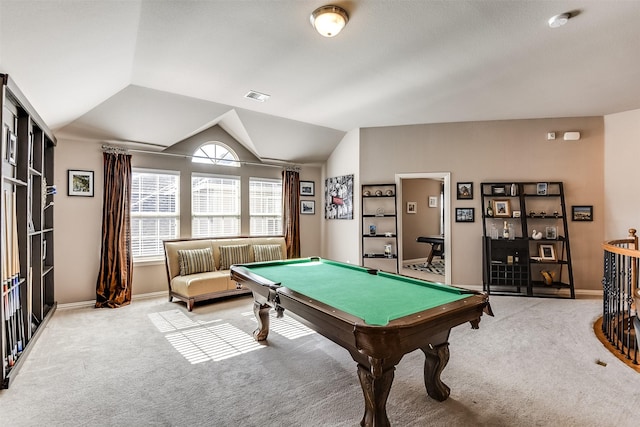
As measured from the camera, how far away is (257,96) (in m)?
4.19

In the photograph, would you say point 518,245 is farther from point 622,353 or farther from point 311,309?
point 311,309

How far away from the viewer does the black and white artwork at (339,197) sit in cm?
587

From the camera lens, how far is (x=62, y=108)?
11.5 feet

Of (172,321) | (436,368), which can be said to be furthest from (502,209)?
(172,321)

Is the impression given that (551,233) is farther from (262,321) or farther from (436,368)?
(262,321)

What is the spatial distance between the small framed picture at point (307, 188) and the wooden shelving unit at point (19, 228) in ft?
13.1

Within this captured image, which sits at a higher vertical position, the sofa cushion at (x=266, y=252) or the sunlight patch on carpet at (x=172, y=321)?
the sofa cushion at (x=266, y=252)

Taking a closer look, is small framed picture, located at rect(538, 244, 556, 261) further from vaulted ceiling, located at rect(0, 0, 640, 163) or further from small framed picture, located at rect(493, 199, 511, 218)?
vaulted ceiling, located at rect(0, 0, 640, 163)

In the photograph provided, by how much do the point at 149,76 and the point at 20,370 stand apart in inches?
120

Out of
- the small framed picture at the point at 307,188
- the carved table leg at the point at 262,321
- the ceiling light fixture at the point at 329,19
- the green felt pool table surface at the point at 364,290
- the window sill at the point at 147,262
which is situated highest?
the ceiling light fixture at the point at 329,19

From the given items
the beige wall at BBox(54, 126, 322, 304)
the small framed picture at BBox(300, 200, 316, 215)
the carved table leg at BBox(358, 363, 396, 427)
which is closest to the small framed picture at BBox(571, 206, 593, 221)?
the small framed picture at BBox(300, 200, 316, 215)

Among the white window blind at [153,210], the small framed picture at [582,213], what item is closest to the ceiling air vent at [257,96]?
the white window blind at [153,210]

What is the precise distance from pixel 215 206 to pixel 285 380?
376 cm

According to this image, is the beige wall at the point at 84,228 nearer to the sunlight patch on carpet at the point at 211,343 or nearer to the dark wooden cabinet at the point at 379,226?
the sunlight patch on carpet at the point at 211,343
